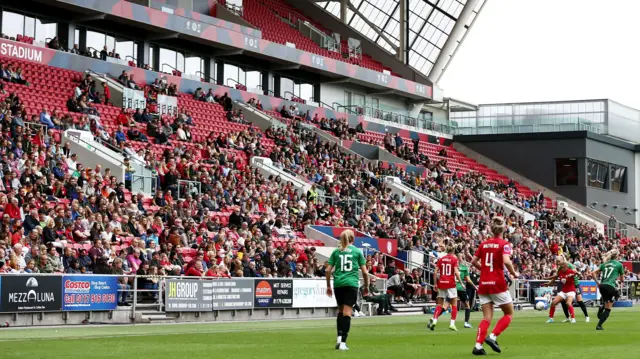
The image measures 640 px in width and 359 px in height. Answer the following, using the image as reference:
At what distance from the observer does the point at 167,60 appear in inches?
2089

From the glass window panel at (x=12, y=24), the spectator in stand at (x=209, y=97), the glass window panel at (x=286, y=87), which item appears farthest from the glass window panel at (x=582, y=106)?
the glass window panel at (x=12, y=24)

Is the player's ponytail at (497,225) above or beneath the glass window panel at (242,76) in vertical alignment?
beneath

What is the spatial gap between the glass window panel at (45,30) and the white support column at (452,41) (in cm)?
3229

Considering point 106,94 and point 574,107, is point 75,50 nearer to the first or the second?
point 106,94

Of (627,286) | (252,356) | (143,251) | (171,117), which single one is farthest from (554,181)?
(252,356)

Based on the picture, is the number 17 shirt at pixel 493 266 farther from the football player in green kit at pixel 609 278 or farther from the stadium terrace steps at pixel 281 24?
the stadium terrace steps at pixel 281 24

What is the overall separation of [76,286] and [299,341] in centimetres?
781

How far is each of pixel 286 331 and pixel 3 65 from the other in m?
21.0

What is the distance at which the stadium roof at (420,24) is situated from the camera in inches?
2862

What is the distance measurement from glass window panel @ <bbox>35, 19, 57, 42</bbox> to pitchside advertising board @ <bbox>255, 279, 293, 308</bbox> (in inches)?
Result: 768

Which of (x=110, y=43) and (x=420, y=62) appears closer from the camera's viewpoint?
(x=110, y=43)

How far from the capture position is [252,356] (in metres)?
16.0

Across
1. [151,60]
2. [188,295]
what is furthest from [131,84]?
[188,295]

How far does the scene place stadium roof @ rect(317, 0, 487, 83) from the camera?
72.7 meters
